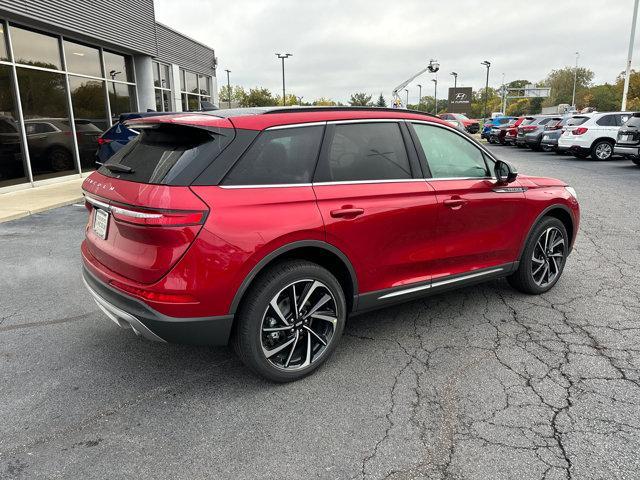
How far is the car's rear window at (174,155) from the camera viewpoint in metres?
2.76

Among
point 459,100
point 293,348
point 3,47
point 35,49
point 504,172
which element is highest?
point 459,100

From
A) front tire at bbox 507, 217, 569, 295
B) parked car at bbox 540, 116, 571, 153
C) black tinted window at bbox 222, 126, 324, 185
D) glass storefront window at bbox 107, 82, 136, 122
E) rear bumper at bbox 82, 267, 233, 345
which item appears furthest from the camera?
parked car at bbox 540, 116, 571, 153

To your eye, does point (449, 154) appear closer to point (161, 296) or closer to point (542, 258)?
point (542, 258)

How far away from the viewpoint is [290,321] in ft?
10.1

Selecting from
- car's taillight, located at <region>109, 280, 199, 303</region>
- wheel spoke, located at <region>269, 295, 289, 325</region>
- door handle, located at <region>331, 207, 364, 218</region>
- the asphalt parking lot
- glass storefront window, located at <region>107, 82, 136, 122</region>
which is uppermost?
glass storefront window, located at <region>107, 82, 136, 122</region>

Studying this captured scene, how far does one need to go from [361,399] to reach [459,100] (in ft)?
257

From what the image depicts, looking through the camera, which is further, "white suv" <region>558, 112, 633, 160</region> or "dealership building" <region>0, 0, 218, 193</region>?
"white suv" <region>558, 112, 633, 160</region>

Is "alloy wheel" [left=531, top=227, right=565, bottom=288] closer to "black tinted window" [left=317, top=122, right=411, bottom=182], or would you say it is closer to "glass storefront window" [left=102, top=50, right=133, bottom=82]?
"black tinted window" [left=317, top=122, right=411, bottom=182]

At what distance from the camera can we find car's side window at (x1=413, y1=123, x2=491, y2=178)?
380 cm

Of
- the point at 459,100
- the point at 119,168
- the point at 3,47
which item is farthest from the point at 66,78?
the point at 459,100

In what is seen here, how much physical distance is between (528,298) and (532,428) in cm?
214

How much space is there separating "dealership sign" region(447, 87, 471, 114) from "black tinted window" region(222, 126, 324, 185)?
243 feet

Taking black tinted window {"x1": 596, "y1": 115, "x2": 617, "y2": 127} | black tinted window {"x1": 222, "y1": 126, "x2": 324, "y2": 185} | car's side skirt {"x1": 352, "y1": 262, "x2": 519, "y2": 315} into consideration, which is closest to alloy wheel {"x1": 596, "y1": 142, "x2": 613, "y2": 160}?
black tinted window {"x1": 596, "y1": 115, "x2": 617, "y2": 127}

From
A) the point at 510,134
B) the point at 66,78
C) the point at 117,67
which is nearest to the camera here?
the point at 66,78
